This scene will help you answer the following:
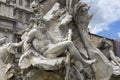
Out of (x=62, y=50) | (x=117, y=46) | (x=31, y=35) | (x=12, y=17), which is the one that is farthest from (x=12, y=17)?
(x=62, y=50)

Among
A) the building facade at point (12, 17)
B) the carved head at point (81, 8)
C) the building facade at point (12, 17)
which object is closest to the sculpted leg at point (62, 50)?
the carved head at point (81, 8)

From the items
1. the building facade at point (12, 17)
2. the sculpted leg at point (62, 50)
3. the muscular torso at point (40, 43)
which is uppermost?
the building facade at point (12, 17)

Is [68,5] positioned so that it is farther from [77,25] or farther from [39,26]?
[39,26]

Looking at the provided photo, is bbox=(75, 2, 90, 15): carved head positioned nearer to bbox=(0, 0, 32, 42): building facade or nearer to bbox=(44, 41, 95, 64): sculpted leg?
bbox=(44, 41, 95, 64): sculpted leg

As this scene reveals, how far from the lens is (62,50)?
693 cm

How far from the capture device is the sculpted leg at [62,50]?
683cm

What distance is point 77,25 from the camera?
27.7 ft

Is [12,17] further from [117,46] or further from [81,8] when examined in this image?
[81,8]

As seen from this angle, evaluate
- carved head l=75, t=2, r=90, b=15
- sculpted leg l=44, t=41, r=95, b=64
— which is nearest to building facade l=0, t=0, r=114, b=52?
carved head l=75, t=2, r=90, b=15

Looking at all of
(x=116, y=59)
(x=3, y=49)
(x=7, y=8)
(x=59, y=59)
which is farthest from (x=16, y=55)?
(x=7, y=8)

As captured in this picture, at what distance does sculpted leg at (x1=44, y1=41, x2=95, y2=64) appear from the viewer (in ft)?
22.4

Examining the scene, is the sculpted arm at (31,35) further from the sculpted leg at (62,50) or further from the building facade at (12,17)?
the building facade at (12,17)

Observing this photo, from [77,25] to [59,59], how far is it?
75.6 inches

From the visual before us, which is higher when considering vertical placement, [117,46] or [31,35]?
[31,35]
